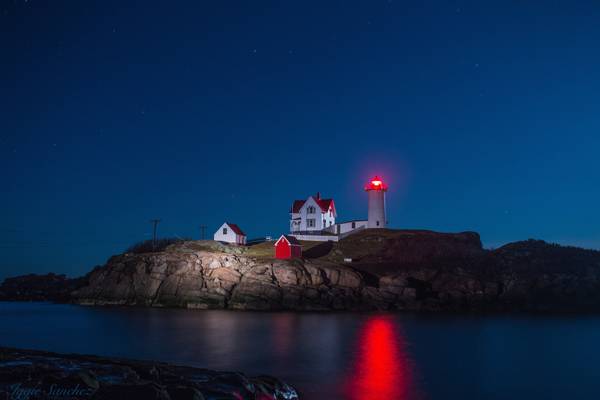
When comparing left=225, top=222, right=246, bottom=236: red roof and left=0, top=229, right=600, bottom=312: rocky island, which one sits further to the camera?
left=225, top=222, right=246, bottom=236: red roof

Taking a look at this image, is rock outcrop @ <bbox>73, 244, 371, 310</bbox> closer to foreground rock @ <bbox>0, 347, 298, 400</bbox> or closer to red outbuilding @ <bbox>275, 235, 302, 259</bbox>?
red outbuilding @ <bbox>275, 235, 302, 259</bbox>

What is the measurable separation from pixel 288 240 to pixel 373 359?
34.7m

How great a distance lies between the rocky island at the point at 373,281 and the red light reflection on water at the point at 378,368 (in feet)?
50.1

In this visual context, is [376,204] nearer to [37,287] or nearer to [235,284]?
[235,284]

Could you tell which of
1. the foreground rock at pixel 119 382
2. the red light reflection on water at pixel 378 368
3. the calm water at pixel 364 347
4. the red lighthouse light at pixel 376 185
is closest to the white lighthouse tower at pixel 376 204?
the red lighthouse light at pixel 376 185

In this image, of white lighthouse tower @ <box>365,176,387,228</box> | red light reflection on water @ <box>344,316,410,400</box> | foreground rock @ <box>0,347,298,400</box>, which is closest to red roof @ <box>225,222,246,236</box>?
white lighthouse tower @ <box>365,176,387,228</box>

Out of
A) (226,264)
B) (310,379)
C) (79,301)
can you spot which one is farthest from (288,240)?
(310,379)

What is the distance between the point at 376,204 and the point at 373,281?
26.9 m

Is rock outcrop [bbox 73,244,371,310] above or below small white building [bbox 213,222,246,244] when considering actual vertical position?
below

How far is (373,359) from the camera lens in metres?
24.8

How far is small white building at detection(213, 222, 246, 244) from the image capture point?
71562 mm

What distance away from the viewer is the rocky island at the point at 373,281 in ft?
161

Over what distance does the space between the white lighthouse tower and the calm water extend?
116 feet

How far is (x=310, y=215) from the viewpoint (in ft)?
250
